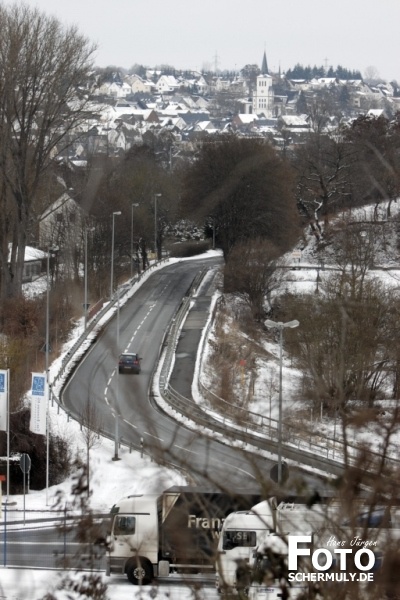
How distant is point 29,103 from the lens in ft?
118

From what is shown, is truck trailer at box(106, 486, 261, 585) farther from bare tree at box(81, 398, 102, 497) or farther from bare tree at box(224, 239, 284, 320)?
bare tree at box(224, 239, 284, 320)

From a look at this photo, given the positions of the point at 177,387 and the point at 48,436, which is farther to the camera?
the point at 177,387

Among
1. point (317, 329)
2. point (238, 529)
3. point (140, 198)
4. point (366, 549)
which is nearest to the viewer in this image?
point (366, 549)

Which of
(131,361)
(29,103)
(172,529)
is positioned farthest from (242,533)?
(29,103)

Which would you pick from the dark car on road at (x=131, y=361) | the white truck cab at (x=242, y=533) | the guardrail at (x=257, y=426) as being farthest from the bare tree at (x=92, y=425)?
the white truck cab at (x=242, y=533)

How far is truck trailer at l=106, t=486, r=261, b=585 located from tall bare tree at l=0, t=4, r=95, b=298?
79.9ft

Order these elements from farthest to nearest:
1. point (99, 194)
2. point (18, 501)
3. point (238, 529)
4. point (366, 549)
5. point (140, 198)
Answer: point (140, 198) → point (99, 194) → point (18, 501) → point (238, 529) → point (366, 549)

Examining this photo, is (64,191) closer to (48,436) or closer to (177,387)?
(177,387)

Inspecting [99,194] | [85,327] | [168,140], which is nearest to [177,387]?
[85,327]

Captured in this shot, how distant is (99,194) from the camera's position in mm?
50500

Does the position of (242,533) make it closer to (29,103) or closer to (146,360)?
(146,360)

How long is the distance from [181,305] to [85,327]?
20.7 ft

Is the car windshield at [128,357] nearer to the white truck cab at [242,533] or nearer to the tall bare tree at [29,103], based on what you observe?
the tall bare tree at [29,103]

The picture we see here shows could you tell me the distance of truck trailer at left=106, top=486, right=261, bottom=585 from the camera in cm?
487
